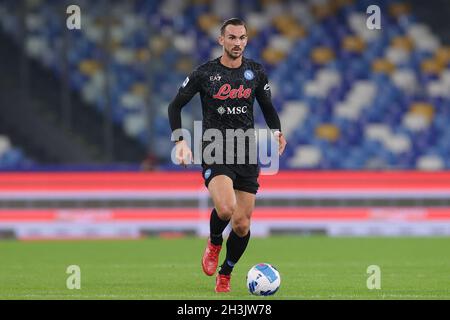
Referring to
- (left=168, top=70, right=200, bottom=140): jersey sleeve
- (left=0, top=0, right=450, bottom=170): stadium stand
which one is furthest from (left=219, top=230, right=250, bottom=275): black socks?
(left=0, top=0, right=450, bottom=170): stadium stand

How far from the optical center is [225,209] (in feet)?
31.3

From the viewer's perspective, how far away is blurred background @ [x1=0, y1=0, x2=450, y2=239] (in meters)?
19.1

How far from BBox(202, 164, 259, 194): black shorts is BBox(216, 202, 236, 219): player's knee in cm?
33

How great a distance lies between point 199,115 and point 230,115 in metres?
11.3

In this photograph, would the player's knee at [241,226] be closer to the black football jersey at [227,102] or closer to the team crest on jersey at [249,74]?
the black football jersey at [227,102]

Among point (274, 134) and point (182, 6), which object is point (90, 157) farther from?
point (274, 134)

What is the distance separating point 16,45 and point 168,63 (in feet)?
10.6

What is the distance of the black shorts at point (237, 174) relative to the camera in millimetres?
9797

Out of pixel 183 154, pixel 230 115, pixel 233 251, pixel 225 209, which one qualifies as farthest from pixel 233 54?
pixel 233 251

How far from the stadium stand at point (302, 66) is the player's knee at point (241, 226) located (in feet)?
37.2

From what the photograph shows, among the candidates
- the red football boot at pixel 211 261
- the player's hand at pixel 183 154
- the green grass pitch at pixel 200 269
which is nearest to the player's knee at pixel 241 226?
the red football boot at pixel 211 261

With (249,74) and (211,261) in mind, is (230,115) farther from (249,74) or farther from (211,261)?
(211,261)

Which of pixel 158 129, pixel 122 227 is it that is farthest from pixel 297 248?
pixel 158 129

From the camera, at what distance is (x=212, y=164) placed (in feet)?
32.3
